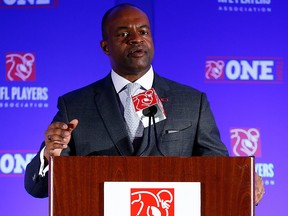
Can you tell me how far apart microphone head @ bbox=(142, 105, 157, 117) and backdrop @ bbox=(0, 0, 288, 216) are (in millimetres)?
1427

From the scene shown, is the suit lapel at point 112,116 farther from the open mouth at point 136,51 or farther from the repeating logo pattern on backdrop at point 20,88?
the repeating logo pattern on backdrop at point 20,88

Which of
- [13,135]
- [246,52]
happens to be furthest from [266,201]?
[13,135]

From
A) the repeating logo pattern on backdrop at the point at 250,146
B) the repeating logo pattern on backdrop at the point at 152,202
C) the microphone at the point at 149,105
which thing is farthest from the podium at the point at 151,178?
the repeating logo pattern on backdrop at the point at 250,146

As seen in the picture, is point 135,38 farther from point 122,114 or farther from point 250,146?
point 250,146

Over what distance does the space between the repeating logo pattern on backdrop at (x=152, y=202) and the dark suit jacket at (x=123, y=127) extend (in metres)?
0.42

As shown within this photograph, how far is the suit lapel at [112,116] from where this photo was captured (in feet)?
6.17

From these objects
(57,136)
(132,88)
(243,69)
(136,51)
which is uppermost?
(243,69)

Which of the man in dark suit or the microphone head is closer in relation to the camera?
the microphone head

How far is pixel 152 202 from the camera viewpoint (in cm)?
140

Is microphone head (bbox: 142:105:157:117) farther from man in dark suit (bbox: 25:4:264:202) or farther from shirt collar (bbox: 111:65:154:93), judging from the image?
shirt collar (bbox: 111:65:154:93)

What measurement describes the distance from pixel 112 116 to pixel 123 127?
58mm

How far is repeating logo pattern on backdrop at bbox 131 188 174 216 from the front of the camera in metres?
1.40

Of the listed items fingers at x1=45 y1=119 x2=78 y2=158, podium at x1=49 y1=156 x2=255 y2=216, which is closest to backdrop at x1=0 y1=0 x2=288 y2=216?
fingers at x1=45 y1=119 x2=78 y2=158

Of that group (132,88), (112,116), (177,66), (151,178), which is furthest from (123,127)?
(177,66)
